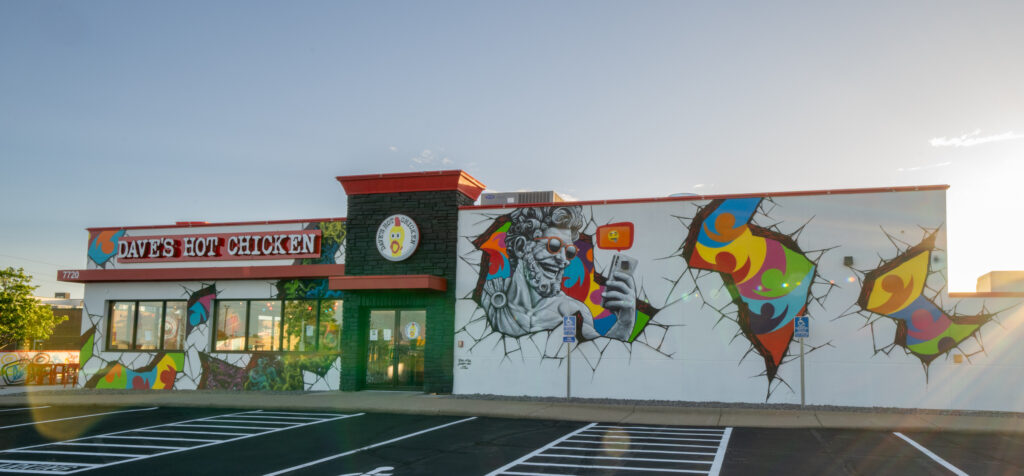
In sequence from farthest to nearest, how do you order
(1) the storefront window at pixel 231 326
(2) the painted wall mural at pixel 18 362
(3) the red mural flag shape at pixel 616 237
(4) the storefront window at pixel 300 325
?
(2) the painted wall mural at pixel 18 362
(1) the storefront window at pixel 231 326
(4) the storefront window at pixel 300 325
(3) the red mural flag shape at pixel 616 237

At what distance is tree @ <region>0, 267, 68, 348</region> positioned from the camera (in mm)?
27266

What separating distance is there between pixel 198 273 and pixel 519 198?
957cm

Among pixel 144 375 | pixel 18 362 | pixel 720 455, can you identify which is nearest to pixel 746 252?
pixel 720 455

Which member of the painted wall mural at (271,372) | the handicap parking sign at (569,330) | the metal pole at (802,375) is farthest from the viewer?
the painted wall mural at (271,372)

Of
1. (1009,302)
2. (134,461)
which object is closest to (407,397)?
(134,461)

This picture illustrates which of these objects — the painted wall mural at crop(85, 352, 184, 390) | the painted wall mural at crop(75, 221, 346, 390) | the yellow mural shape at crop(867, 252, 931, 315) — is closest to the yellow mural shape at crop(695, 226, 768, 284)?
the yellow mural shape at crop(867, 252, 931, 315)

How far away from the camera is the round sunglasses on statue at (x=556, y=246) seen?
19938 millimetres

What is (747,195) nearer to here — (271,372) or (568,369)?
(568,369)

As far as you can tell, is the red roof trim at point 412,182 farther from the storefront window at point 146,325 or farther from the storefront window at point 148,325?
the storefront window at point 148,325

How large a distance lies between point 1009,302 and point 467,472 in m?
13.6

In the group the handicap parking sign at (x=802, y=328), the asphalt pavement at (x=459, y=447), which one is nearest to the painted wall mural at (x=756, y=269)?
the handicap parking sign at (x=802, y=328)

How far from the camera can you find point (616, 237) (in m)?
19.7

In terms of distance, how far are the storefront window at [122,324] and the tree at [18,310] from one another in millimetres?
6383

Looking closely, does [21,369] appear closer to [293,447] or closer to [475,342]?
[475,342]
